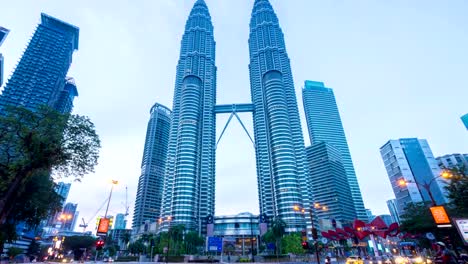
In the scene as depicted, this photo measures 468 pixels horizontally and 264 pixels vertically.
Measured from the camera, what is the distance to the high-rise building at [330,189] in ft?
592

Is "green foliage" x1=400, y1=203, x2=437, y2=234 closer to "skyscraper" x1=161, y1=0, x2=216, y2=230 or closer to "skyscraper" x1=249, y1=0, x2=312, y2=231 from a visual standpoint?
"skyscraper" x1=249, y1=0, x2=312, y2=231

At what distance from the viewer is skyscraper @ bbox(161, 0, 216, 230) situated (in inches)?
5691

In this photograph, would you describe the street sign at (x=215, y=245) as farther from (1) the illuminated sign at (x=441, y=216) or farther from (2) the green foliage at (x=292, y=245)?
(1) the illuminated sign at (x=441, y=216)

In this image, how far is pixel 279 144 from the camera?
15162 cm

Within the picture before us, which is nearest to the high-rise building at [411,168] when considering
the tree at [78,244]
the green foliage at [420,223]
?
the green foliage at [420,223]

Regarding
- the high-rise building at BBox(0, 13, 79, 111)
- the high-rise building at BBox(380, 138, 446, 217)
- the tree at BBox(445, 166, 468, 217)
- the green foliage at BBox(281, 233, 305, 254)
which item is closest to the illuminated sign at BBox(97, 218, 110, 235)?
the tree at BBox(445, 166, 468, 217)

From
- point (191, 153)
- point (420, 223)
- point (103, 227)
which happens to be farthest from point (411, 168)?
point (103, 227)

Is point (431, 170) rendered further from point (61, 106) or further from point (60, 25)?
point (60, 25)

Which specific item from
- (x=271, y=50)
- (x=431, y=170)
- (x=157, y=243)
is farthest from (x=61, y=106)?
(x=431, y=170)

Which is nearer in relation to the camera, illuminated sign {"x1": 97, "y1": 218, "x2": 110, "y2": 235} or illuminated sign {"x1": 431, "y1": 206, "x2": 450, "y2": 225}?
illuminated sign {"x1": 431, "y1": 206, "x2": 450, "y2": 225}

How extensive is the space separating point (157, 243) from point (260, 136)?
4054 inches

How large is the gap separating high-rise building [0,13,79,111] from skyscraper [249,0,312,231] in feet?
478

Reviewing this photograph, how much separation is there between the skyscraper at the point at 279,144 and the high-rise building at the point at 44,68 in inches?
5739

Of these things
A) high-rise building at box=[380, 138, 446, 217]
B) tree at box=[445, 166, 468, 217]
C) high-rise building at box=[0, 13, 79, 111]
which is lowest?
tree at box=[445, 166, 468, 217]
